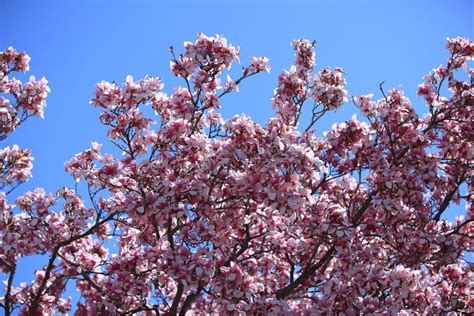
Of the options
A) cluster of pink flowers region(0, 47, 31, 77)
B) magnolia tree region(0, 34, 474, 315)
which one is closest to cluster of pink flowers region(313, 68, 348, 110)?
magnolia tree region(0, 34, 474, 315)

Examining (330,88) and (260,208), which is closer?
(260,208)

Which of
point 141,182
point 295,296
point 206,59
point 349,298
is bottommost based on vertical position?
point 349,298

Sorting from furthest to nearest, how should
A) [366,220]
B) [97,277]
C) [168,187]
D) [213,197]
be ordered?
[97,277], [366,220], [213,197], [168,187]

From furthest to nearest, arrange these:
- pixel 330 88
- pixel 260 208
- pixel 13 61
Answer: pixel 13 61 → pixel 330 88 → pixel 260 208

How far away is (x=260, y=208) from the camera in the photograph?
26.7 feet

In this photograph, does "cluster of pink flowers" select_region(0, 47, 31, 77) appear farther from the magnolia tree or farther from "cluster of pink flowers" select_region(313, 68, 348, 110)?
"cluster of pink flowers" select_region(313, 68, 348, 110)

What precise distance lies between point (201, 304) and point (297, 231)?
235 cm

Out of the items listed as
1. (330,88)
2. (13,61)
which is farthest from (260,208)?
(13,61)

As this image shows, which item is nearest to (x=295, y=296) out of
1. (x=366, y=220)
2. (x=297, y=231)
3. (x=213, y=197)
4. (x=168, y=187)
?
(x=297, y=231)

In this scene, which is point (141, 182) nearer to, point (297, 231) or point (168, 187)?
point (168, 187)

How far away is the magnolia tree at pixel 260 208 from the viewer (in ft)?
24.0

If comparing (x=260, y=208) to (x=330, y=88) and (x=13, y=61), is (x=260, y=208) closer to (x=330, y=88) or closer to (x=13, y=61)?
(x=330, y=88)

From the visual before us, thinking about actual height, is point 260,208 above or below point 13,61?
below

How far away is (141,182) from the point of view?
26.0 ft
